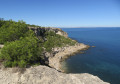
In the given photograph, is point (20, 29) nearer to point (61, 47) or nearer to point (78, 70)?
point (78, 70)

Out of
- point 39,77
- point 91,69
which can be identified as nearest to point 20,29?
point 39,77

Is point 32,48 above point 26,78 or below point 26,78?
above

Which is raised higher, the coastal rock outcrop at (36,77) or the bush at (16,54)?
the bush at (16,54)

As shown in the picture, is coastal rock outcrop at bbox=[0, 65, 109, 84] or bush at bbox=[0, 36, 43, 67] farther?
bush at bbox=[0, 36, 43, 67]

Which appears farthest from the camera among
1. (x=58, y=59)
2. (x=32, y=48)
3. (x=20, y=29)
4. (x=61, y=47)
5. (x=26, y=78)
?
(x=61, y=47)

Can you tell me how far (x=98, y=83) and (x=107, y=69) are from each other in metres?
37.4

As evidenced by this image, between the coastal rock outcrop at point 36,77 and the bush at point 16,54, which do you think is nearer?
the coastal rock outcrop at point 36,77

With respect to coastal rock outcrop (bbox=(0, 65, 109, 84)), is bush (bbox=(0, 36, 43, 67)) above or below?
above

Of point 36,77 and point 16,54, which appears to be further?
point 16,54

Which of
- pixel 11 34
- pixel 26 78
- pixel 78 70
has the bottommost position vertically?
pixel 78 70

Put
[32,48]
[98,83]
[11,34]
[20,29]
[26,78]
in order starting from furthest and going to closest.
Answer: [20,29], [11,34], [32,48], [98,83], [26,78]

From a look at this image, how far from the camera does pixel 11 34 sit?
105ft

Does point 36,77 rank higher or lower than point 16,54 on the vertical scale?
lower

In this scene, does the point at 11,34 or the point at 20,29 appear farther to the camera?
the point at 20,29
